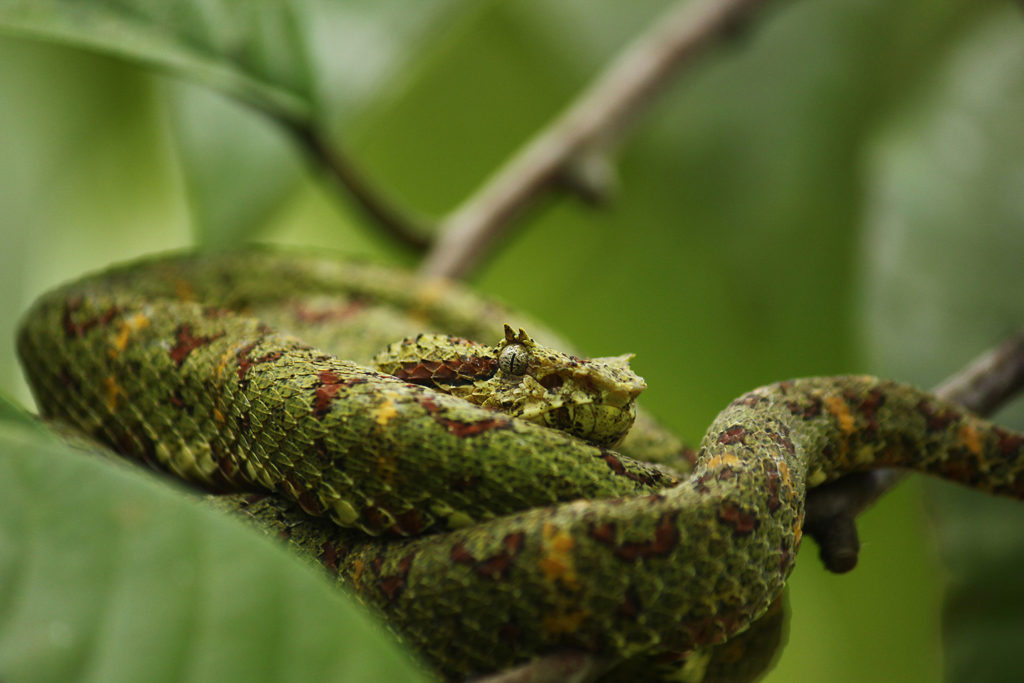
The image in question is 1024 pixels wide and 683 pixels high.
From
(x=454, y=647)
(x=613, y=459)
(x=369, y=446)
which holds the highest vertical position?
(x=613, y=459)

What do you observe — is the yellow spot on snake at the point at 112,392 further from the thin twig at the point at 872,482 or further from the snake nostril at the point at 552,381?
the thin twig at the point at 872,482

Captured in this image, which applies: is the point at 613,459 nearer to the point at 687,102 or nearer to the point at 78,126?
the point at 687,102

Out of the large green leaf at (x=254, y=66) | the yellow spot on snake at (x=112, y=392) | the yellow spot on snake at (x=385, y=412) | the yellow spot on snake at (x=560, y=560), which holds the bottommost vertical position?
the yellow spot on snake at (x=112, y=392)

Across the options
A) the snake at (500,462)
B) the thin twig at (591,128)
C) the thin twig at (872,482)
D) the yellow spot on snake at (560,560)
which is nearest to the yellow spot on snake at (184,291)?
the snake at (500,462)

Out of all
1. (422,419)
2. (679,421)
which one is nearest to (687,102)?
(679,421)

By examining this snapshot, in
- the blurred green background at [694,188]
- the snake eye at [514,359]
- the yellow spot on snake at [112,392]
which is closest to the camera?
the snake eye at [514,359]

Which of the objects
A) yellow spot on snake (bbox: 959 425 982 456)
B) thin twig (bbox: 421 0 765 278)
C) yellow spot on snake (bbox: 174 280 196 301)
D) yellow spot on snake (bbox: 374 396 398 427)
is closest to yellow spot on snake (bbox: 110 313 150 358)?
yellow spot on snake (bbox: 174 280 196 301)

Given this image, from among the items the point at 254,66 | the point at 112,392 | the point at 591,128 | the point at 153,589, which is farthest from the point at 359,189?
the point at 153,589

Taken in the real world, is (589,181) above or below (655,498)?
above
